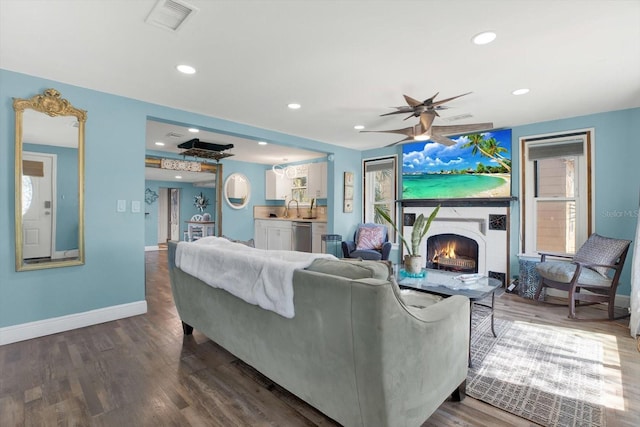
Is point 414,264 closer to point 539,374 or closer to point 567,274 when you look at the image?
point 539,374

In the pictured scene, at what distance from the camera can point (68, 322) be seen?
291 cm

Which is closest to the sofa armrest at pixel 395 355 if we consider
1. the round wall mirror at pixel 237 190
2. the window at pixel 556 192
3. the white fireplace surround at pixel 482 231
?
the white fireplace surround at pixel 482 231

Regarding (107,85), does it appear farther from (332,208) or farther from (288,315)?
(332,208)

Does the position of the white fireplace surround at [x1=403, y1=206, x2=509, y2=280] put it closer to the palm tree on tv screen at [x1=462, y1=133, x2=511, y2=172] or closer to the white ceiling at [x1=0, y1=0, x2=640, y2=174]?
the palm tree on tv screen at [x1=462, y1=133, x2=511, y2=172]

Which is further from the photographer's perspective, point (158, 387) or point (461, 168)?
point (461, 168)

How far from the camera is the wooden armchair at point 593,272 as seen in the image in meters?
3.24

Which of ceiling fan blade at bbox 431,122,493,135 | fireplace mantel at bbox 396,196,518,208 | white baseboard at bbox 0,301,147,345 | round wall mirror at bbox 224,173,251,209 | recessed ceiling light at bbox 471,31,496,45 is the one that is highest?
recessed ceiling light at bbox 471,31,496,45

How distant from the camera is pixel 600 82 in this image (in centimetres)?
288

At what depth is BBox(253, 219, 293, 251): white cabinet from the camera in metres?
7.04

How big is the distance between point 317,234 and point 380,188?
1.58 m

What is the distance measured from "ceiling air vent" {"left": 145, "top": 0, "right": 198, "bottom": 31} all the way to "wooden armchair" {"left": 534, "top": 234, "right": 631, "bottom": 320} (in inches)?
165

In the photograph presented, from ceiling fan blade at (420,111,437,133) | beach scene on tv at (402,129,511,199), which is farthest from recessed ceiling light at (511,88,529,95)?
beach scene on tv at (402,129,511,199)

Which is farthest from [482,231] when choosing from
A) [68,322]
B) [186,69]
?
[68,322]

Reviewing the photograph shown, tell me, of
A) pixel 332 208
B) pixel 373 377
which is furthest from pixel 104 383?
pixel 332 208
